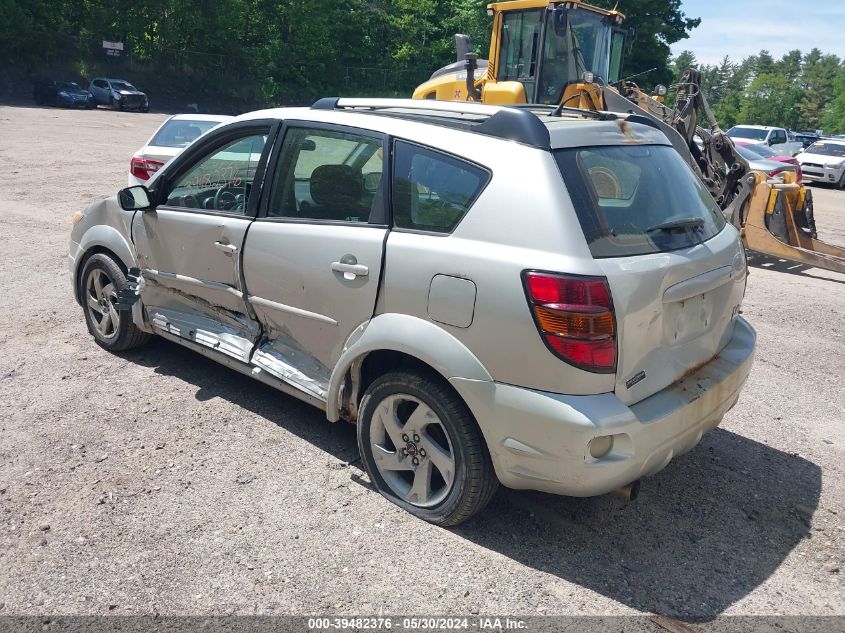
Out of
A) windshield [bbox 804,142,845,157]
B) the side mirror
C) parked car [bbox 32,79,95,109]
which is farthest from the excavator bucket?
parked car [bbox 32,79,95,109]

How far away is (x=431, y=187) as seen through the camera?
3.44 m

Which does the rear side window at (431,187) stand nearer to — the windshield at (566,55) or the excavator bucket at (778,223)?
the excavator bucket at (778,223)

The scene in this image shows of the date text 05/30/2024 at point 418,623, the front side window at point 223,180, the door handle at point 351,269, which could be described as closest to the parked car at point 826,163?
the front side window at point 223,180

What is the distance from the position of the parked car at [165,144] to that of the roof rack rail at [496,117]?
5.50 meters

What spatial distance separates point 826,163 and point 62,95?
34592 mm

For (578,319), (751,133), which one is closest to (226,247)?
(578,319)

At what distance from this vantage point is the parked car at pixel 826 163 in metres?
23.4

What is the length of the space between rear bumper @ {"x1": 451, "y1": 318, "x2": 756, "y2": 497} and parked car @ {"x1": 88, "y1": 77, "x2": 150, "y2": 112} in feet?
130

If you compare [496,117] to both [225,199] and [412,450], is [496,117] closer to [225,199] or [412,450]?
[412,450]

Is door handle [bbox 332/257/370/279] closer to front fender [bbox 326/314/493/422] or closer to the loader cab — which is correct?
front fender [bbox 326/314/493/422]

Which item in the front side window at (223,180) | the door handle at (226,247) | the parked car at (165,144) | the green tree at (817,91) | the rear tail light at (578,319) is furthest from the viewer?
the green tree at (817,91)

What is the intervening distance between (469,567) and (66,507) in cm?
194

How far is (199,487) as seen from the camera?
145 inches

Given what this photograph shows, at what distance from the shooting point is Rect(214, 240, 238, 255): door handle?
4195mm
